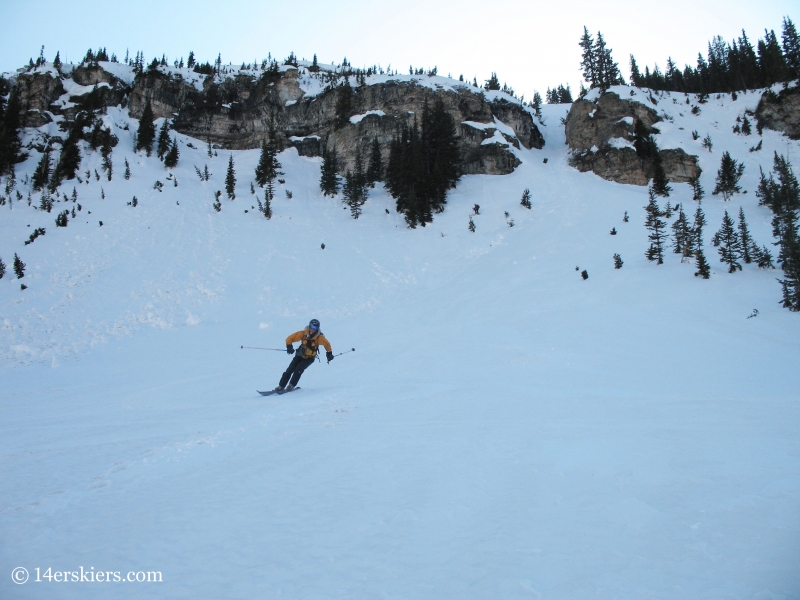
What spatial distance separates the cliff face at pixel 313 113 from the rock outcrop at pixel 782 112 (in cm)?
2202

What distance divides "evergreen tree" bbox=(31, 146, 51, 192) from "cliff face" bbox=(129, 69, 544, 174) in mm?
16793

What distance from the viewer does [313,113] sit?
166ft

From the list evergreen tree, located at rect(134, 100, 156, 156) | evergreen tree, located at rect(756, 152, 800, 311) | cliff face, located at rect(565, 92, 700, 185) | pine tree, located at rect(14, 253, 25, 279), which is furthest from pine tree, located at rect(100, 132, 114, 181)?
cliff face, located at rect(565, 92, 700, 185)

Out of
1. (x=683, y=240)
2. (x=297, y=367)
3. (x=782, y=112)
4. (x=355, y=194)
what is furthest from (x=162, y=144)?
(x=782, y=112)

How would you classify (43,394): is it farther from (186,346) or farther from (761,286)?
(761,286)

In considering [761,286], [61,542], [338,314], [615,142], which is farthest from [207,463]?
[615,142]

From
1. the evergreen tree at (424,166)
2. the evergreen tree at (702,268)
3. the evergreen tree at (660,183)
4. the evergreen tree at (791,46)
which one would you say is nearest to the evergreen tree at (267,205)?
the evergreen tree at (424,166)

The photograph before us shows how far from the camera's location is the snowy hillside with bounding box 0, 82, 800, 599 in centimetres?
269

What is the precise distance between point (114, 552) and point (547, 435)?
15.7 feet

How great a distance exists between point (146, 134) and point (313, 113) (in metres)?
19.3

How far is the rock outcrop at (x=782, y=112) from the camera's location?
3750 centimetres

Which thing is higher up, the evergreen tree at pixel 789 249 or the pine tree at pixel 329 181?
the pine tree at pixel 329 181

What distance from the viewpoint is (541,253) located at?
25.9 meters

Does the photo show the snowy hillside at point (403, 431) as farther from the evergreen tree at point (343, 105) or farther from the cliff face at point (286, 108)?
the evergreen tree at point (343, 105)
